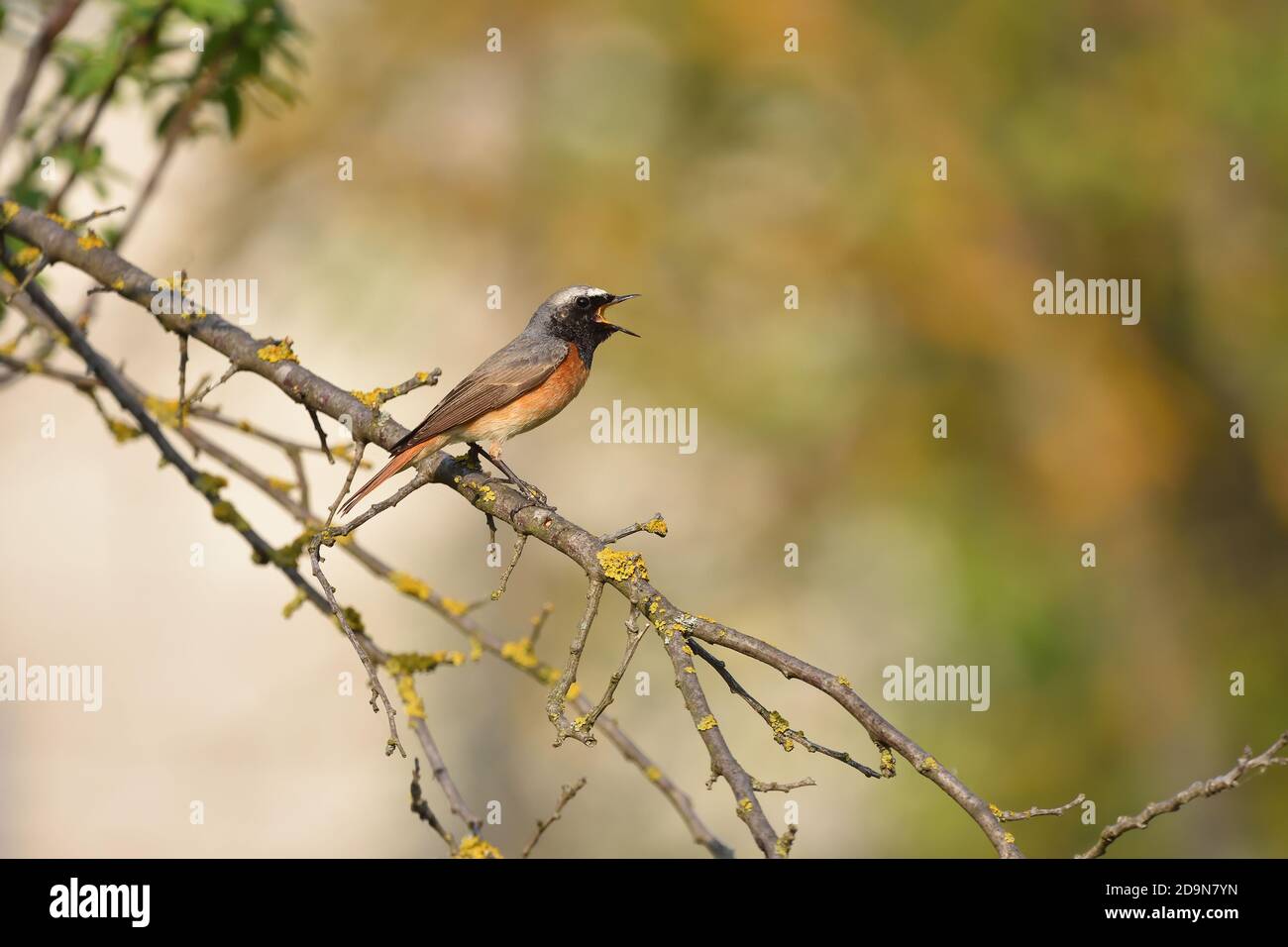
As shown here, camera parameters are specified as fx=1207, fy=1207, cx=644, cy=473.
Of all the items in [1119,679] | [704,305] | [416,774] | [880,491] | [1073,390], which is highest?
[704,305]

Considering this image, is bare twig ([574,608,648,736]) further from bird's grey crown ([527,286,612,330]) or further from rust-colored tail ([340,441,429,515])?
bird's grey crown ([527,286,612,330])

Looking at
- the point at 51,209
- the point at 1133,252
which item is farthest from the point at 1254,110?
the point at 51,209

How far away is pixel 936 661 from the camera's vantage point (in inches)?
486

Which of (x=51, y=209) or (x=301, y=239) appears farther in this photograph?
(x=301, y=239)

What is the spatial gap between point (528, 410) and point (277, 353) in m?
1.53

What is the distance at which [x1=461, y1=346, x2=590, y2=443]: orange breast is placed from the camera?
16.5 ft

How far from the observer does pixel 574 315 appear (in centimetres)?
543

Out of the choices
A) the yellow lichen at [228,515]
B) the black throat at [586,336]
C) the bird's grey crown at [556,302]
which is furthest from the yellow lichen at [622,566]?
the bird's grey crown at [556,302]

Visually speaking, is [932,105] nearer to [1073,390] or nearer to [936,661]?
[1073,390]

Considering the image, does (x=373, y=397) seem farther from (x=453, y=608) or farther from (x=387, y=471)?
(x=453, y=608)

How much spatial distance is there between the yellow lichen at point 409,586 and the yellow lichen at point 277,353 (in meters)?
0.89

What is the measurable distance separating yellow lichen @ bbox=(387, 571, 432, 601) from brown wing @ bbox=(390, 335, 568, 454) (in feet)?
1.74

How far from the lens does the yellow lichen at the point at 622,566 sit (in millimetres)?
2846

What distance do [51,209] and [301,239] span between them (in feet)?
33.6
